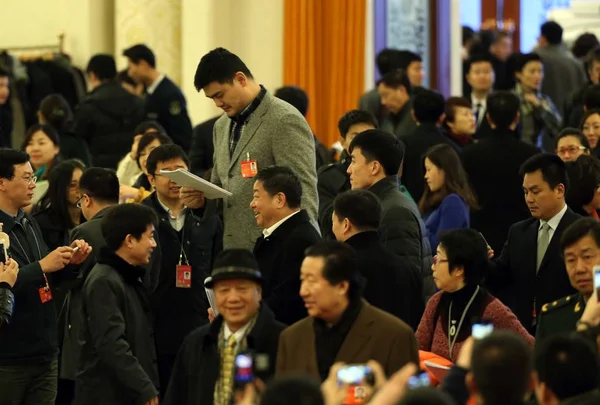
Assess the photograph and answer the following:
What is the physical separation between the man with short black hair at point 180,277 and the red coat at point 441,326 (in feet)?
4.88

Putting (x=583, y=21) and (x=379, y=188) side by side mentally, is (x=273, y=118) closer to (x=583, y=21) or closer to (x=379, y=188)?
(x=379, y=188)

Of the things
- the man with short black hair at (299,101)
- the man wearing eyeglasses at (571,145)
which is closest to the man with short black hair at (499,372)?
the man wearing eyeglasses at (571,145)

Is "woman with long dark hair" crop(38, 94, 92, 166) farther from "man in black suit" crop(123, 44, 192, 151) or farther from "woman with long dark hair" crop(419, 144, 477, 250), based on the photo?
"woman with long dark hair" crop(419, 144, 477, 250)

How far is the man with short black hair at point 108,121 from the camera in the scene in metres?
10.3

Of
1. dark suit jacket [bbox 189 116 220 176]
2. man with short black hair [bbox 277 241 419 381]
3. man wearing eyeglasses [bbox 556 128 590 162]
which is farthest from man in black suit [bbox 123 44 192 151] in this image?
man with short black hair [bbox 277 241 419 381]

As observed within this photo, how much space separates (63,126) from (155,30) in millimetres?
2867

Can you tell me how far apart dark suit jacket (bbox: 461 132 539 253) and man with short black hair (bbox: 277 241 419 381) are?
140 inches

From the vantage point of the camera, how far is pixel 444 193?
7590 millimetres

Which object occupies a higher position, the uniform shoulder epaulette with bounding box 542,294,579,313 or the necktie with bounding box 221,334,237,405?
the uniform shoulder epaulette with bounding box 542,294,579,313

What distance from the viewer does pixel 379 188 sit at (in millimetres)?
6484

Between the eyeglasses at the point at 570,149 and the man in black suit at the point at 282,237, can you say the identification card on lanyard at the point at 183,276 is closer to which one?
the man in black suit at the point at 282,237

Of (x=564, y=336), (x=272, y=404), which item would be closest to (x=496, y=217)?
(x=564, y=336)

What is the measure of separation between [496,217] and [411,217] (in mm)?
2010

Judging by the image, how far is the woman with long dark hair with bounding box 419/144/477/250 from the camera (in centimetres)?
748
